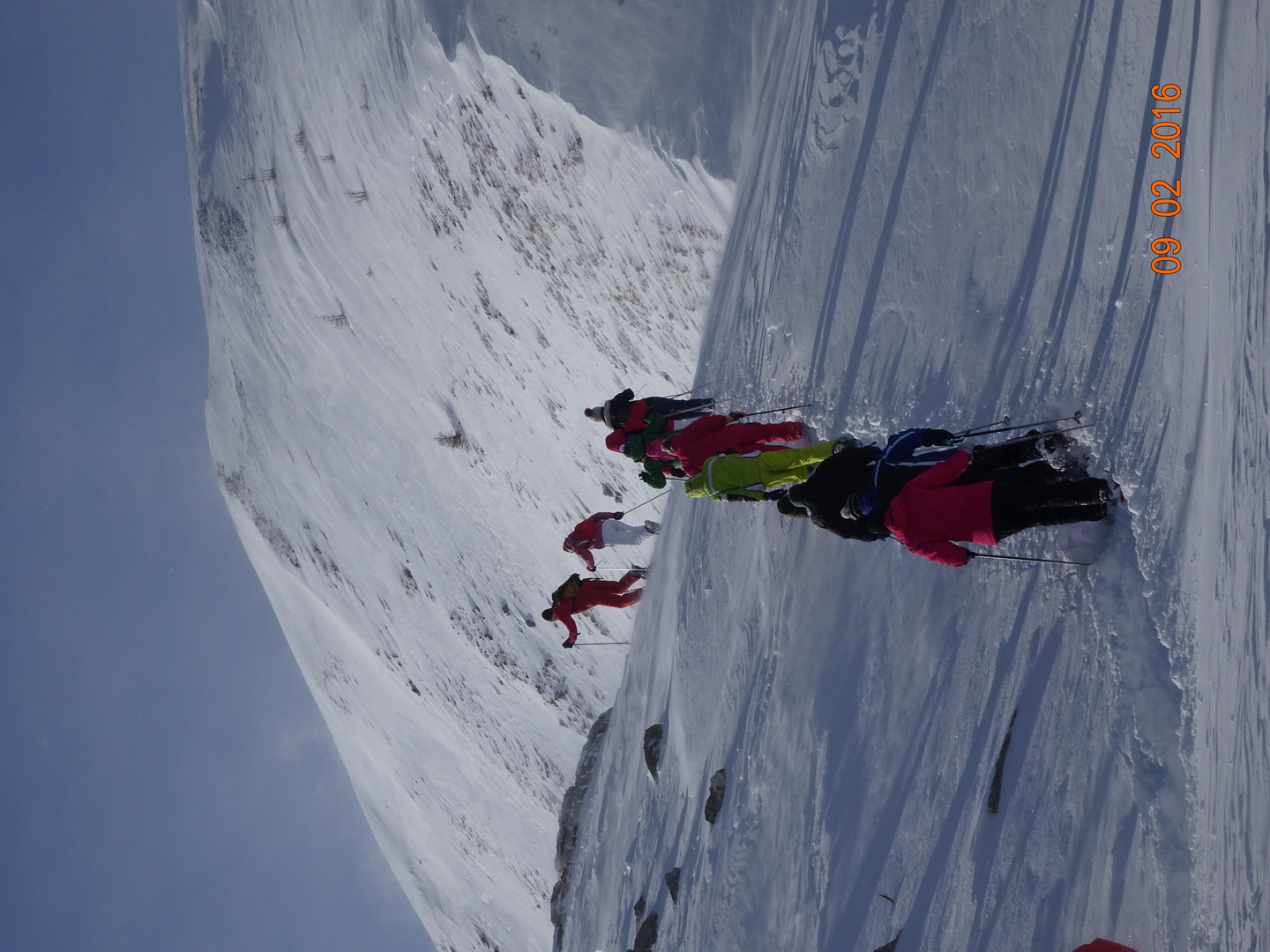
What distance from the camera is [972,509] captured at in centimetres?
319

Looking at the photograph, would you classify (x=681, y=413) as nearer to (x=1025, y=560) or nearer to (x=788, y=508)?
(x=788, y=508)

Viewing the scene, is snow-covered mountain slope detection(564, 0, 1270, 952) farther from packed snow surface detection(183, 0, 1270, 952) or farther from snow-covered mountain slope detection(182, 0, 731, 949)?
snow-covered mountain slope detection(182, 0, 731, 949)

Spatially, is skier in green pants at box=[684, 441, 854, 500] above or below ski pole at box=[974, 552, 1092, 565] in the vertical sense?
above

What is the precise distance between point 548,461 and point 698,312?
11.9 ft

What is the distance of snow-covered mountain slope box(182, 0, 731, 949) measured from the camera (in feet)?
28.0

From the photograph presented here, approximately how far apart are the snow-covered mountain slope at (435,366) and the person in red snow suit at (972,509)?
459 cm

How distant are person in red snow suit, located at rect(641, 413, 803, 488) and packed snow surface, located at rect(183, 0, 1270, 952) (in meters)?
0.43

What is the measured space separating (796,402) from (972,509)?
2745 mm

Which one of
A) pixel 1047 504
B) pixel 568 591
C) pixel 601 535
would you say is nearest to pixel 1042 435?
pixel 1047 504

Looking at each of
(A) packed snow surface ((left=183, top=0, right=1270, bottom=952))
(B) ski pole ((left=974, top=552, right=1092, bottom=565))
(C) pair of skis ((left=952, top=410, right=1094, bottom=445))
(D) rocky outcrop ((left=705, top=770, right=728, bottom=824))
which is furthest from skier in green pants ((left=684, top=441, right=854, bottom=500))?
(D) rocky outcrop ((left=705, top=770, right=728, bottom=824))

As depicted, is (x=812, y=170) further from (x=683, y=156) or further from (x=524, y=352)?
Result: (x=524, y=352)

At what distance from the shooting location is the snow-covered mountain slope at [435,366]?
8.52m

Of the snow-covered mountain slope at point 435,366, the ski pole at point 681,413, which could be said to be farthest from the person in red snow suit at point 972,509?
the snow-covered mountain slope at point 435,366

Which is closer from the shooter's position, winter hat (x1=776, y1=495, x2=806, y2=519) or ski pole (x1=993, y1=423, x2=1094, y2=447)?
ski pole (x1=993, y1=423, x2=1094, y2=447)
